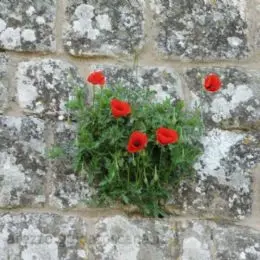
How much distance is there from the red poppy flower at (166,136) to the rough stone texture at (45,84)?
0.37 m

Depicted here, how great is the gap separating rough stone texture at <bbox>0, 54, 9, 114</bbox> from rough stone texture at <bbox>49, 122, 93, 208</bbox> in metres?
0.18

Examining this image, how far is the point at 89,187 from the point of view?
89.0 inches

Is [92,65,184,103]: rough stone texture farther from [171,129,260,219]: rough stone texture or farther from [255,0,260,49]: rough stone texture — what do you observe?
[255,0,260,49]: rough stone texture

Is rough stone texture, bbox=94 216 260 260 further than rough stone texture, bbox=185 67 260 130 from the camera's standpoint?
No

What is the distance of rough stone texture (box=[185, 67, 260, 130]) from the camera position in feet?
7.97

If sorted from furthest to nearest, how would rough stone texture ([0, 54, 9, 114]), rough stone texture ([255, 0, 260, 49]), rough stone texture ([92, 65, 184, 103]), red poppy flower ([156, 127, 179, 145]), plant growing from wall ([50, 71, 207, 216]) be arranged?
1. rough stone texture ([255, 0, 260, 49])
2. rough stone texture ([92, 65, 184, 103])
3. rough stone texture ([0, 54, 9, 114])
4. plant growing from wall ([50, 71, 207, 216])
5. red poppy flower ([156, 127, 179, 145])

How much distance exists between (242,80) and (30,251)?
90 centimetres

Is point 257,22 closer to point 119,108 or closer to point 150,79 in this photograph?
point 150,79

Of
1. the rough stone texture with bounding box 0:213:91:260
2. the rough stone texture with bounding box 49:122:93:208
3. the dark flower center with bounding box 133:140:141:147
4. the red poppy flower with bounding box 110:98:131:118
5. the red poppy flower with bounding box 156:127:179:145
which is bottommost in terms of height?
the rough stone texture with bounding box 0:213:91:260

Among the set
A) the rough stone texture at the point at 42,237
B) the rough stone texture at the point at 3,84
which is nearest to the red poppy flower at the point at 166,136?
the rough stone texture at the point at 42,237

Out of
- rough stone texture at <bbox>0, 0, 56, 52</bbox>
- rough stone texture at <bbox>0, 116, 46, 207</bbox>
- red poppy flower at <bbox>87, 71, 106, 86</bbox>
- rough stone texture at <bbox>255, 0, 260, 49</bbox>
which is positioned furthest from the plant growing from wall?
rough stone texture at <bbox>255, 0, 260, 49</bbox>

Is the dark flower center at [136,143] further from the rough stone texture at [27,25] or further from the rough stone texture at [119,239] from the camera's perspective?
the rough stone texture at [27,25]

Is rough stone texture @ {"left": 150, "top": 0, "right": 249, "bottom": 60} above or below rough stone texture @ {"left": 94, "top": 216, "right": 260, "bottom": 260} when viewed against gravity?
above

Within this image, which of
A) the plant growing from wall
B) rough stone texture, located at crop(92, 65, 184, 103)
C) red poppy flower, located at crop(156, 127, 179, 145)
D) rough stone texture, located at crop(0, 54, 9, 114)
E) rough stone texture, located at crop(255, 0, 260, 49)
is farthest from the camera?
rough stone texture, located at crop(255, 0, 260, 49)
